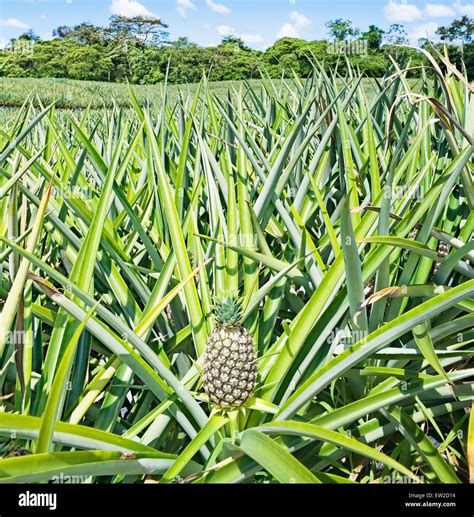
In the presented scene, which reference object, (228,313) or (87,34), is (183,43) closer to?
(87,34)

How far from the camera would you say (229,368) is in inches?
30.0

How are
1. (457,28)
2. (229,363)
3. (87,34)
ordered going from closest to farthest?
(229,363) → (457,28) → (87,34)

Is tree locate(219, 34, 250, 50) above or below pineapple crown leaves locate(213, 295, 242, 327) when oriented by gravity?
above

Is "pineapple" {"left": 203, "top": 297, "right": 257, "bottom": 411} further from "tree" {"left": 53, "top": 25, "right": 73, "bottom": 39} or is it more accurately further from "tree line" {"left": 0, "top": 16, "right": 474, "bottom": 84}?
"tree" {"left": 53, "top": 25, "right": 73, "bottom": 39}

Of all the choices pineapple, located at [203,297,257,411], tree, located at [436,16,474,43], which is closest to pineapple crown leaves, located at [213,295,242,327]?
pineapple, located at [203,297,257,411]

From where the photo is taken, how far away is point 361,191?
1361 mm

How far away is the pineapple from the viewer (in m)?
0.77

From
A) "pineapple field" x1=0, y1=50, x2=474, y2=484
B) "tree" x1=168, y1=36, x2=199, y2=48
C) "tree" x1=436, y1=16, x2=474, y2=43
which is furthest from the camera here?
"tree" x1=168, y1=36, x2=199, y2=48

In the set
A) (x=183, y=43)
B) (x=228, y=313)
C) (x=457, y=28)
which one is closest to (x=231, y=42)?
(x=183, y=43)

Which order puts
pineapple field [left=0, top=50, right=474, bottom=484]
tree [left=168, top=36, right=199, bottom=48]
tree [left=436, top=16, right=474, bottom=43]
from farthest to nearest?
tree [left=168, top=36, right=199, bottom=48]
tree [left=436, top=16, right=474, bottom=43]
pineapple field [left=0, top=50, right=474, bottom=484]

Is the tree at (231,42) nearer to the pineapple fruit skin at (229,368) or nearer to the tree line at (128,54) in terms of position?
the tree line at (128,54)

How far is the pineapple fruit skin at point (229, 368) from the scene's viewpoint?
0.77 m
